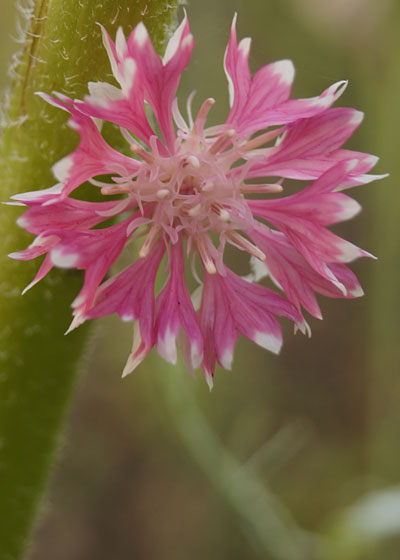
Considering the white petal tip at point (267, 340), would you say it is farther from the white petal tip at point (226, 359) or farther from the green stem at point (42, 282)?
the green stem at point (42, 282)

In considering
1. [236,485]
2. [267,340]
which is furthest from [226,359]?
[236,485]

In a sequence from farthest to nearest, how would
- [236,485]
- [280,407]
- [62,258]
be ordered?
[280,407]
[236,485]
[62,258]

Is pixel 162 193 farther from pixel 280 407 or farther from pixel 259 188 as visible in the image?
pixel 280 407

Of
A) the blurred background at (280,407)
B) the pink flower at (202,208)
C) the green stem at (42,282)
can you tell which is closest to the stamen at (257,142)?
the pink flower at (202,208)

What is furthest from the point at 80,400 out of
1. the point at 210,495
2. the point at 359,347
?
the point at 359,347

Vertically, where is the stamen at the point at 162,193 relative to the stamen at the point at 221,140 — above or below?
below

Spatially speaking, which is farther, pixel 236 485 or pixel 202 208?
pixel 236 485
